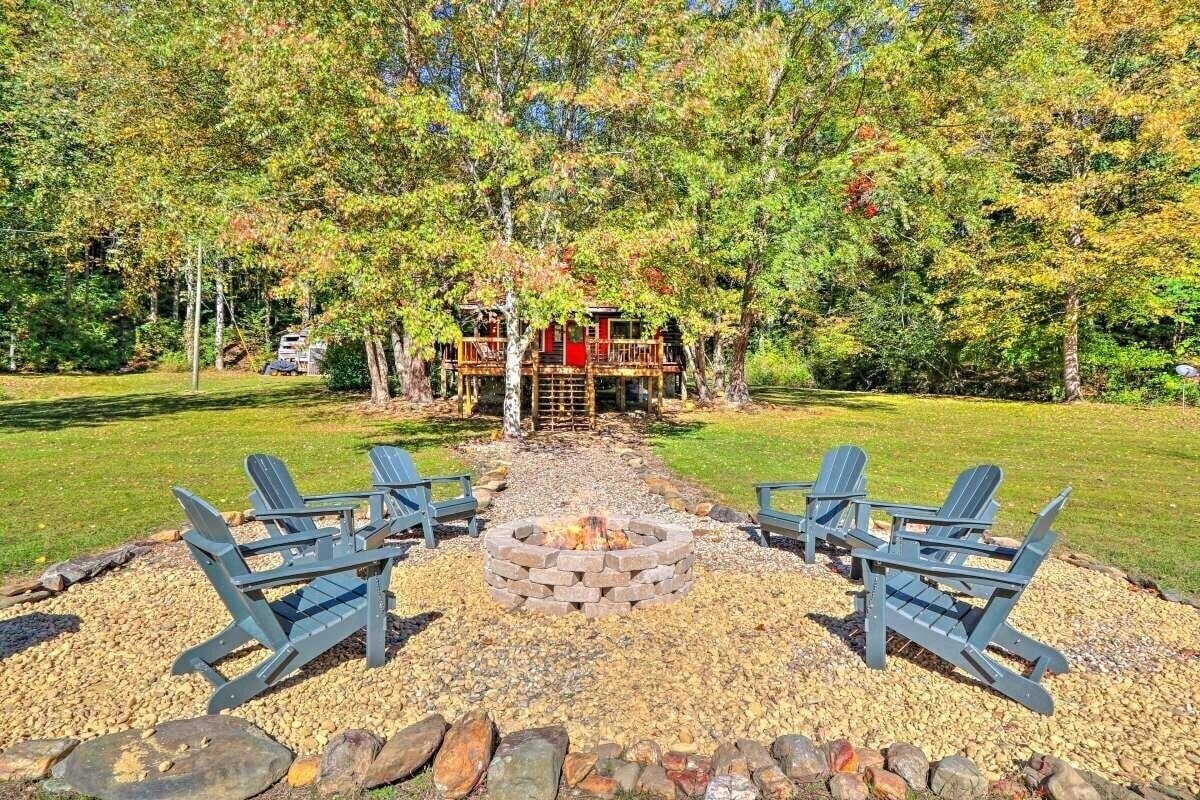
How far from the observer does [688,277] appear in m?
15.4

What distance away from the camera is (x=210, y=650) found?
11.3ft

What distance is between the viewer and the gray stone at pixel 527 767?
2.69 meters

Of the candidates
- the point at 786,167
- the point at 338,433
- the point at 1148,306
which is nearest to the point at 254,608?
the point at 338,433

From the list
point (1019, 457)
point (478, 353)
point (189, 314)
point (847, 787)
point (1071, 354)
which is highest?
point (189, 314)

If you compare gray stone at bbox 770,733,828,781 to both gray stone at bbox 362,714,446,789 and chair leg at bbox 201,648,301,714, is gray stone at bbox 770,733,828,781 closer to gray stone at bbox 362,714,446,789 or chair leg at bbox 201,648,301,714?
gray stone at bbox 362,714,446,789

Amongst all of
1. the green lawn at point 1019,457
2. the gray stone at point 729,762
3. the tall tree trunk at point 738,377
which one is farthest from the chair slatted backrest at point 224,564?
the tall tree trunk at point 738,377

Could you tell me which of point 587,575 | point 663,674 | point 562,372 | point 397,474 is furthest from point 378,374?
point 663,674

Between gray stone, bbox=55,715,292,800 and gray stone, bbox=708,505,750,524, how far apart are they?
5.06 m

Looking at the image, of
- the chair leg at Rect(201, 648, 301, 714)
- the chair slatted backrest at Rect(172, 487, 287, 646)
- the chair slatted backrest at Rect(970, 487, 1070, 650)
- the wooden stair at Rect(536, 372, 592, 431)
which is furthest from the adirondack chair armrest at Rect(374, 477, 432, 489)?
the wooden stair at Rect(536, 372, 592, 431)

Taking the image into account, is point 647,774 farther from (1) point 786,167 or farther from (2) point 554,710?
(1) point 786,167

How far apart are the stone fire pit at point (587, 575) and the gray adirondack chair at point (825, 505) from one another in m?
1.45

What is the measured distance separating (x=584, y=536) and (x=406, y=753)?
2.26 metres

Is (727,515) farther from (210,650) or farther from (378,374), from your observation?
(378,374)

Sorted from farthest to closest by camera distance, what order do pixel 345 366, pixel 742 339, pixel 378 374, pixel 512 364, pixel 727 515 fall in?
pixel 345 366 → pixel 742 339 → pixel 378 374 → pixel 512 364 → pixel 727 515
